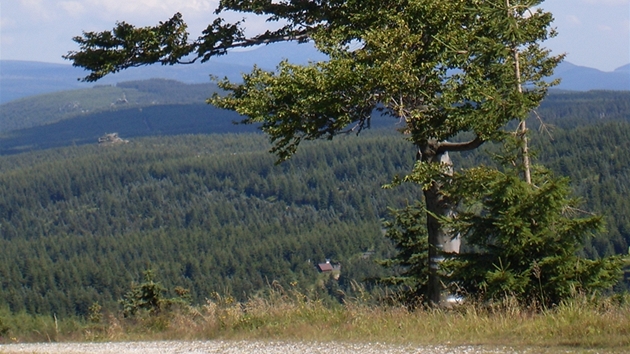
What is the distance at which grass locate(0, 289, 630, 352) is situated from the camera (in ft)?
22.1

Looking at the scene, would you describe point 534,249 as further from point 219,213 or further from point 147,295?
point 219,213

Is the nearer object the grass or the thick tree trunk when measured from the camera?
the grass

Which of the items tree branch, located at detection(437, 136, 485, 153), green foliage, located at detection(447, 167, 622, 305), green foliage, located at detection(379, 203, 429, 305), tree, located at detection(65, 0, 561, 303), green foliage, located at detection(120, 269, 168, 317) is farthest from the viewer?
green foliage, located at detection(120, 269, 168, 317)

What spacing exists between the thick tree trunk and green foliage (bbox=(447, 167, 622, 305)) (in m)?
1.34

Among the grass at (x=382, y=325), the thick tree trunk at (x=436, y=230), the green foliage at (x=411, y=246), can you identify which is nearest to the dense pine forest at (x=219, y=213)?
the green foliage at (x=411, y=246)

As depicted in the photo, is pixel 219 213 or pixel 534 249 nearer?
pixel 534 249

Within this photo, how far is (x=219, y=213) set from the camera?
144 m

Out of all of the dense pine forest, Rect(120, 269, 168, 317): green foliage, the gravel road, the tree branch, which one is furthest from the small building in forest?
the gravel road

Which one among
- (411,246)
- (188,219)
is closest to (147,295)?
(411,246)

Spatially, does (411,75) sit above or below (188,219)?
above

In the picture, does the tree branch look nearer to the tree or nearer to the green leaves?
the tree

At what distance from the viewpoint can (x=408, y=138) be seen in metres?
10.0

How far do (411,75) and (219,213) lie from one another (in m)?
136

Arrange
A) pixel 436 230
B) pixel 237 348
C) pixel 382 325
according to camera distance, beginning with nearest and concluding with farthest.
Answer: pixel 237 348, pixel 382 325, pixel 436 230
